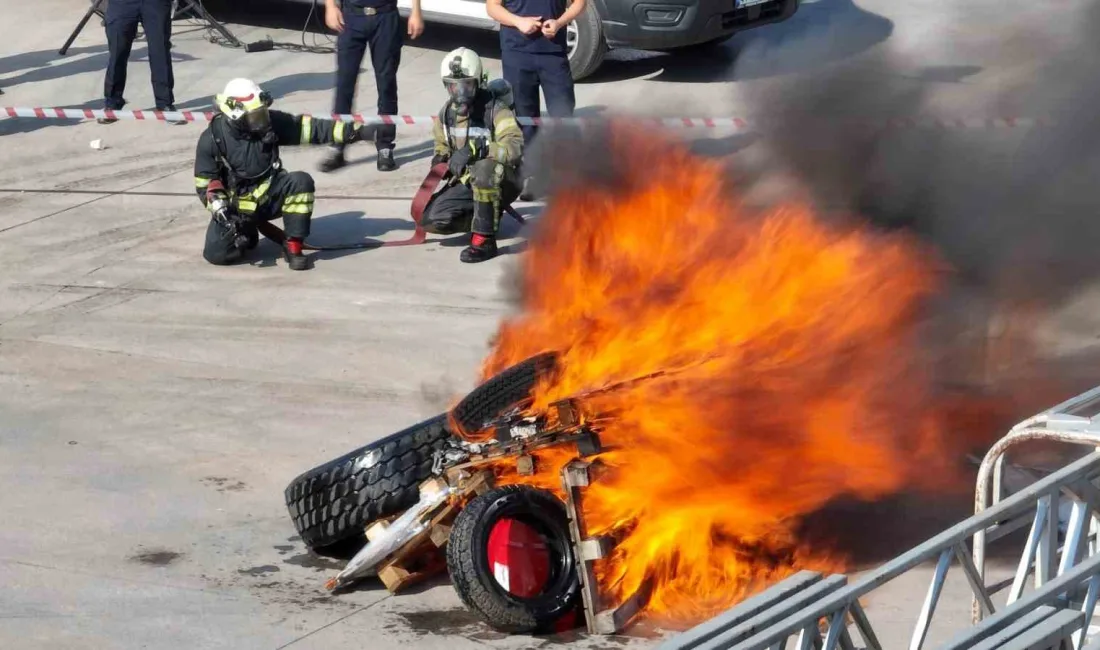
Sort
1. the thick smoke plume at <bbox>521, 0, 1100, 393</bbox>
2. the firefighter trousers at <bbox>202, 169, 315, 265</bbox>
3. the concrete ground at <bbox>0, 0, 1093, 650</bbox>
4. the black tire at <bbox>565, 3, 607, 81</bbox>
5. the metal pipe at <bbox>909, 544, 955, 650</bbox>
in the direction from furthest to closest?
1. the black tire at <bbox>565, 3, 607, 81</bbox>
2. the firefighter trousers at <bbox>202, 169, 315, 265</bbox>
3. the thick smoke plume at <bbox>521, 0, 1100, 393</bbox>
4. the concrete ground at <bbox>0, 0, 1093, 650</bbox>
5. the metal pipe at <bbox>909, 544, 955, 650</bbox>

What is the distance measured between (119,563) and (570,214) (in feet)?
8.05

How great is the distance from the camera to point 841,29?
1397 cm

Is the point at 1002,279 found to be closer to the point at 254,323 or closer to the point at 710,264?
the point at 710,264

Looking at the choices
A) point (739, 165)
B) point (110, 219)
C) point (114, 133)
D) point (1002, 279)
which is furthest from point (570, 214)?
point (114, 133)

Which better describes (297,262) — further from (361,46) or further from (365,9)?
(365,9)

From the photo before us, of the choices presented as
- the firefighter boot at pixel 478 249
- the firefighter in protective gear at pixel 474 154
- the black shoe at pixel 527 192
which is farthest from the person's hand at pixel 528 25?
the firefighter boot at pixel 478 249

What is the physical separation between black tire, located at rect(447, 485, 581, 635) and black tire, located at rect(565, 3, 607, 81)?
7.83m

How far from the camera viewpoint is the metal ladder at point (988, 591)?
10.7ft

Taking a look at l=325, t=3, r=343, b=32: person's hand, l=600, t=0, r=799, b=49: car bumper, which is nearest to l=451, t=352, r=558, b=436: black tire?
l=325, t=3, r=343, b=32: person's hand

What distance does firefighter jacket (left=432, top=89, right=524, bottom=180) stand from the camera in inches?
367

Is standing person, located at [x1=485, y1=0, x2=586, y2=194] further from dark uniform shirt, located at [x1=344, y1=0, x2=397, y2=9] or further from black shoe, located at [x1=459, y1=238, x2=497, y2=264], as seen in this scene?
dark uniform shirt, located at [x1=344, y1=0, x2=397, y2=9]

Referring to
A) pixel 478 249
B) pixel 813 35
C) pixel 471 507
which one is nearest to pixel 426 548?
pixel 471 507

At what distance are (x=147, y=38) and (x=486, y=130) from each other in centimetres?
414

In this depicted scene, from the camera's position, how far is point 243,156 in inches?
368
